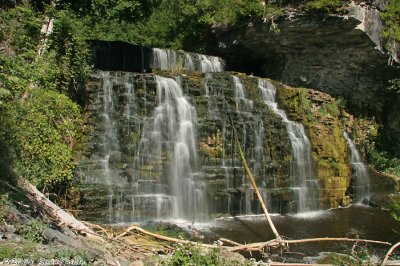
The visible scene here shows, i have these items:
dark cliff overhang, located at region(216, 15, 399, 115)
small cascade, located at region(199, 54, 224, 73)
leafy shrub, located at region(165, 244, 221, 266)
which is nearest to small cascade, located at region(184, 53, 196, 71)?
small cascade, located at region(199, 54, 224, 73)

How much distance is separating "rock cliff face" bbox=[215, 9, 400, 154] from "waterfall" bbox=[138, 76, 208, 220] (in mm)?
6267

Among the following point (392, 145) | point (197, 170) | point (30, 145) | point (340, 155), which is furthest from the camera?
point (392, 145)

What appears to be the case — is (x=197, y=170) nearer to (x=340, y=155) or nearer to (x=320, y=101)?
(x=340, y=155)

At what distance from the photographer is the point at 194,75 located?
1393 centimetres

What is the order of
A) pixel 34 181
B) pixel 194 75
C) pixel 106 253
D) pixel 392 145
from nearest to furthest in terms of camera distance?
pixel 106 253 < pixel 34 181 < pixel 194 75 < pixel 392 145

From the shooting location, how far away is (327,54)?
18.3 metres

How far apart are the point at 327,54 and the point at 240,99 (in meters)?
6.05

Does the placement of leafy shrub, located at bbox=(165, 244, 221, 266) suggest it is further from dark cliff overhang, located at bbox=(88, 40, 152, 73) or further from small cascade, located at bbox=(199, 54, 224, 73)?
small cascade, located at bbox=(199, 54, 224, 73)

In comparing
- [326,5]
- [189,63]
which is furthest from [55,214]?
[326,5]

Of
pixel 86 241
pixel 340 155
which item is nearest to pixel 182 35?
pixel 340 155

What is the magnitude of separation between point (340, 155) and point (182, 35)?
399 inches

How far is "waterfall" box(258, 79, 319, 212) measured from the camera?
14.0m

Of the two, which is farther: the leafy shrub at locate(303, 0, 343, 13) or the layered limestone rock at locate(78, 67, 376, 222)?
the leafy shrub at locate(303, 0, 343, 13)

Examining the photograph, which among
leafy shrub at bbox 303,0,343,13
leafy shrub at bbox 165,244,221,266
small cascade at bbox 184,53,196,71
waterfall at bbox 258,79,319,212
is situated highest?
leafy shrub at bbox 303,0,343,13
